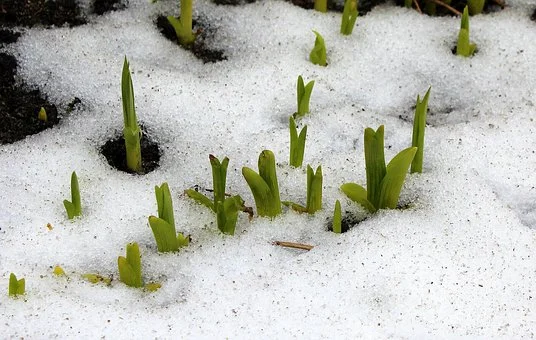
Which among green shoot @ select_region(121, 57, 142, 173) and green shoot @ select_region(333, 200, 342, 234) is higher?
green shoot @ select_region(121, 57, 142, 173)

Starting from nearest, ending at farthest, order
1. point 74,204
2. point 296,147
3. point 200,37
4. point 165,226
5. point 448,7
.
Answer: point 165,226 < point 74,204 < point 296,147 < point 200,37 < point 448,7

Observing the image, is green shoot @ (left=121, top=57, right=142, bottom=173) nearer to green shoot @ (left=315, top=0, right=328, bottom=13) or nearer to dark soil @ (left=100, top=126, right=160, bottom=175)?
dark soil @ (left=100, top=126, right=160, bottom=175)

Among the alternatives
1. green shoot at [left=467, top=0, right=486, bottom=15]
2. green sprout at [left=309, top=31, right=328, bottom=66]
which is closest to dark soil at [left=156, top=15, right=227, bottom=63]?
green sprout at [left=309, top=31, right=328, bottom=66]

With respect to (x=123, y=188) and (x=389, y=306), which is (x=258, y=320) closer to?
(x=389, y=306)

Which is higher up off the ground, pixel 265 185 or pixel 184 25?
pixel 184 25

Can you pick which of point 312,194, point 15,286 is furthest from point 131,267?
point 312,194

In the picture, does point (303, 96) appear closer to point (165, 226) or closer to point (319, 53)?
point (319, 53)

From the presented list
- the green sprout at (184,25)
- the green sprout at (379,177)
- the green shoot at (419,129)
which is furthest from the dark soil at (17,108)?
the green shoot at (419,129)
